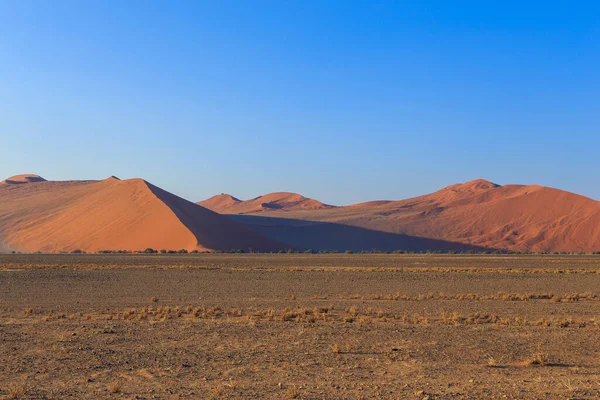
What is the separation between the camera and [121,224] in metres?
93.2

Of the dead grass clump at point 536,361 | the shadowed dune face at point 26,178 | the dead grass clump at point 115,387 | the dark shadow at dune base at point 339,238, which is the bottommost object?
the dead grass clump at point 115,387

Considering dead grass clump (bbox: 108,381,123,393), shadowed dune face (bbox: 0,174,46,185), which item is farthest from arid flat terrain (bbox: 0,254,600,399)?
shadowed dune face (bbox: 0,174,46,185)

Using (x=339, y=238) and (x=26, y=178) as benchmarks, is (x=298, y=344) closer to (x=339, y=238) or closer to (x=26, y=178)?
(x=339, y=238)

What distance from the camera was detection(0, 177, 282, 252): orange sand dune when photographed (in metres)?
86.2

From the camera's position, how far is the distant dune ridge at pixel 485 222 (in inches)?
4112

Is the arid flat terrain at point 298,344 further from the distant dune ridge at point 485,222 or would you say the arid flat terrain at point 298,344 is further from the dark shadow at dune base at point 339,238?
the distant dune ridge at point 485,222

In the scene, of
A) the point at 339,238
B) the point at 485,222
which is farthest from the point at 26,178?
the point at 485,222

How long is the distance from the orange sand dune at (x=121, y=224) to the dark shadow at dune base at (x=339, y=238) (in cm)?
1385

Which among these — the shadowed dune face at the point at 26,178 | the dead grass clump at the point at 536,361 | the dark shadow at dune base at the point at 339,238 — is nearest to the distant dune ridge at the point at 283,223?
the dark shadow at dune base at the point at 339,238

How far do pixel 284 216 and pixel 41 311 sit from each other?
120791mm

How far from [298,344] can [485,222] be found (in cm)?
10679

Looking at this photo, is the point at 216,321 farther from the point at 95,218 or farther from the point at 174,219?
the point at 95,218

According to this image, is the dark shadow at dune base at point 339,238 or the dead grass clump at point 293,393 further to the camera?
the dark shadow at dune base at point 339,238

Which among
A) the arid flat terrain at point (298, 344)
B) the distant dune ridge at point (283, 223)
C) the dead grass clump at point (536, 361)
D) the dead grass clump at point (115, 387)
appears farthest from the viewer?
the distant dune ridge at point (283, 223)
